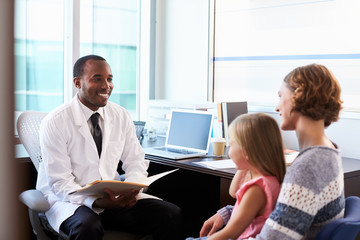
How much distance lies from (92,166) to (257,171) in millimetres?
1051

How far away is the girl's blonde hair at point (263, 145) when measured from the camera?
51.7 inches

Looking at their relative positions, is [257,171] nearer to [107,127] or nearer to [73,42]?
[107,127]

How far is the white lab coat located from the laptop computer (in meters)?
0.20

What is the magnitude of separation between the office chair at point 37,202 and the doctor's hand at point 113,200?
0.12 meters

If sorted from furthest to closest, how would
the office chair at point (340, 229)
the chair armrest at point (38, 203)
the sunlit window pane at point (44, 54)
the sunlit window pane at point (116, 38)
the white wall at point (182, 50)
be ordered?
1. the white wall at point (182, 50)
2. the sunlit window pane at point (116, 38)
3. the sunlit window pane at point (44, 54)
4. the chair armrest at point (38, 203)
5. the office chair at point (340, 229)

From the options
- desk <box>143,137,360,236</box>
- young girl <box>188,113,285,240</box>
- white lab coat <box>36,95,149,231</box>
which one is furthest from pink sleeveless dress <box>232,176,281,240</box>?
white lab coat <box>36,95,149,231</box>

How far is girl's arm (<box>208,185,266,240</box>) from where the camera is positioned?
4.23 feet

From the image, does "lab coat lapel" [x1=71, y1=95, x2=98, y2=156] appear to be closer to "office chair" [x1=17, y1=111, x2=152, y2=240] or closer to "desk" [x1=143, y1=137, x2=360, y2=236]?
"office chair" [x1=17, y1=111, x2=152, y2=240]

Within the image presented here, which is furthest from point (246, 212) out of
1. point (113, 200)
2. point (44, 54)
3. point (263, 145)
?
point (44, 54)

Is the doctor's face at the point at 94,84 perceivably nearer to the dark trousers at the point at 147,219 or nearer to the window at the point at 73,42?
the window at the point at 73,42

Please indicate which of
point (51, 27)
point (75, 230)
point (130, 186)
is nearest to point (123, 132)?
point (130, 186)

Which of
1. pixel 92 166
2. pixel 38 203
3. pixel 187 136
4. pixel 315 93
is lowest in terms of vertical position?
pixel 38 203

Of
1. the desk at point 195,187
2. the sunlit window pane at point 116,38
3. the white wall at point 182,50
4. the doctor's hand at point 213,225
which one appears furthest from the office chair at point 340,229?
the sunlit window pane at point 116,38

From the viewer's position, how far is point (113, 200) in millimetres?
1996
